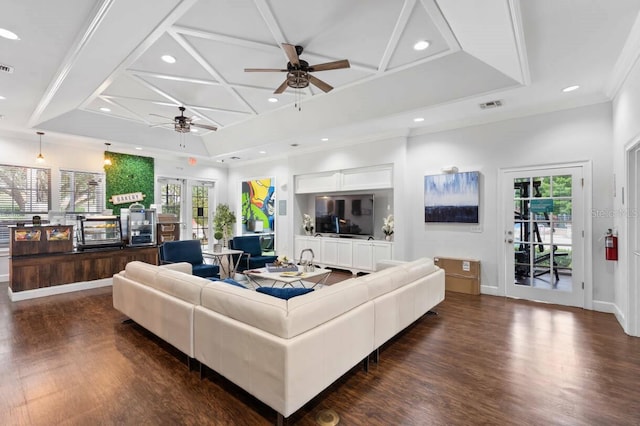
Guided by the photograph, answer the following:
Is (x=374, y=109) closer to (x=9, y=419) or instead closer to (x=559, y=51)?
(x=559, y=51)

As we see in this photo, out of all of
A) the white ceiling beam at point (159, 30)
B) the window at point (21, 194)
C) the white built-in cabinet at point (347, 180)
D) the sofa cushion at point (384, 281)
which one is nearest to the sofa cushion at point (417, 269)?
the sofa cushion at point (384, 281)

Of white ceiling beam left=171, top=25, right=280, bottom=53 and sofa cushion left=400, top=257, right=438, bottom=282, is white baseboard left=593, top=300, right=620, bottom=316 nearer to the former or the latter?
sofa cushion left=400, top=257, right=438, bottom=282

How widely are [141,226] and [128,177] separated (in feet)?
5.51

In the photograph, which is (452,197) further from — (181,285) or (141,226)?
(141,226)

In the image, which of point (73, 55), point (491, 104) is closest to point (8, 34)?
point (73, 55)

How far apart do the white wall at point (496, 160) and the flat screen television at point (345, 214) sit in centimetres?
100

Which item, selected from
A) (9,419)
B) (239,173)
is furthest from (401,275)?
(239,173)

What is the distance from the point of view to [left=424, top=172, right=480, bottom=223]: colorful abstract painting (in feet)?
17.4

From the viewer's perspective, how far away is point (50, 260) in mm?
5203

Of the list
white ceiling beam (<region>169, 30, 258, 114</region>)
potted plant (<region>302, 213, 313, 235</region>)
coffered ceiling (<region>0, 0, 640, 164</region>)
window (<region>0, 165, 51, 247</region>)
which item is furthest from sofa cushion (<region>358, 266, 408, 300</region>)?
window (<region>0, 165, 51, 247</region>)

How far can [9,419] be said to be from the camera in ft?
6.78

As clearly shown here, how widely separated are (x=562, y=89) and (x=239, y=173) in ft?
25.5

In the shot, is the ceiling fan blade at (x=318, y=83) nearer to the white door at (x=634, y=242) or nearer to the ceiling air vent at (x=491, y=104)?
the ceiling air vent at (x=491, y=104)

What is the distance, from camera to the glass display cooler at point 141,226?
21.4ft
